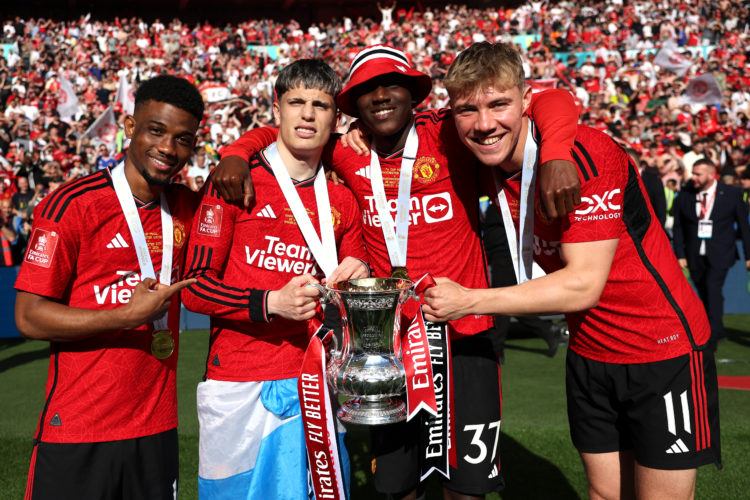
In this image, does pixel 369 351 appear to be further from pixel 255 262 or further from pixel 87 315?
pixel 87 315

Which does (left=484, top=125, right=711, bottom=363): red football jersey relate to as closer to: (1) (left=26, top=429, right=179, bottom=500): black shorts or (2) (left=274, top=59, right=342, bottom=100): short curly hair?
(2) (left=274, top=59, right=342, bottom=100): short curly hair

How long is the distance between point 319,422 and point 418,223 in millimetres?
992

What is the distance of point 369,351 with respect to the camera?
2404mm

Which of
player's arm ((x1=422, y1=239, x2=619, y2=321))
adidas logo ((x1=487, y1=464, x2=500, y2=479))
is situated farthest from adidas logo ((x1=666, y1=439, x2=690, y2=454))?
adidas logo ((x1=487, y1=464, x2=500, y2=479))

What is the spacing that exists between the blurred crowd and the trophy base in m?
8.70

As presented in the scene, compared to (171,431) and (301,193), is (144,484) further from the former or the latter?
(301,193)

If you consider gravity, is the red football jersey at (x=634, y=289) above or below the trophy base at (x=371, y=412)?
above

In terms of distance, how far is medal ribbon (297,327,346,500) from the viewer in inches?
101

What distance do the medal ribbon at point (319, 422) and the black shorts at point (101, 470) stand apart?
1.91 ft

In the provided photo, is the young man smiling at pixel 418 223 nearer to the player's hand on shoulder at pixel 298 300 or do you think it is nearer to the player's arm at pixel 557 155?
the player's arm at pixel 557 155

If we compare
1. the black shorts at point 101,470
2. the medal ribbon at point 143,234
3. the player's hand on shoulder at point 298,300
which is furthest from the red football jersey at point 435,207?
the black shorts at point 101,470

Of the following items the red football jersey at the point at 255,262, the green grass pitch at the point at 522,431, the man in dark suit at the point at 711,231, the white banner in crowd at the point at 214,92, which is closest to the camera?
the red football jersey at the point at 255,262

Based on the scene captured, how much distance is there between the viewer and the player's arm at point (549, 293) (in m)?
2.39

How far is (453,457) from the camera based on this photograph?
2982mm
